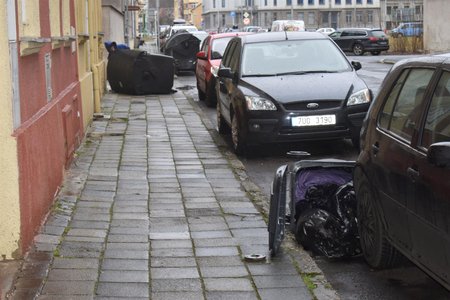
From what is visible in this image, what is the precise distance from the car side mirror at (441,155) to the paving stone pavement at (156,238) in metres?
1.21

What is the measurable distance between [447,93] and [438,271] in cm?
107

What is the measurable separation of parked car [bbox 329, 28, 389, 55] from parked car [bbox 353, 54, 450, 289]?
143ft

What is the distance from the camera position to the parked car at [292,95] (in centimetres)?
1042

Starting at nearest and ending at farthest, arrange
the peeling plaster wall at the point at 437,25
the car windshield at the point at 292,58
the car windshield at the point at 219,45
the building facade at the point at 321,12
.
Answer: the car windshield at the point at 292,58 < the car windshield at the point at 219,45 < the peeling plaster wall at the point at 437,25 < the building facade at the point at 321,12

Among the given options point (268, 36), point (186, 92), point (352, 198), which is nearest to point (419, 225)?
point (352, 198)

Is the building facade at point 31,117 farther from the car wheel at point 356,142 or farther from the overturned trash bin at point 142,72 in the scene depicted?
the overturned trash bin at point 142,72

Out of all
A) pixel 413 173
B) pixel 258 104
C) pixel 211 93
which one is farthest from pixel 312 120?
pixel 211 93

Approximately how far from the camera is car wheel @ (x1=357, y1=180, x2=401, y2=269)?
5.41 meters

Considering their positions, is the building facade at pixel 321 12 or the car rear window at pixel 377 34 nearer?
the car rear window at pixel 377 34

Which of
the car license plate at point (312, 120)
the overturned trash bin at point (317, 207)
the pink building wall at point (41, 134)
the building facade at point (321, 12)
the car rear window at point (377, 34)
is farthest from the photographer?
the building facade at point (321, 12)

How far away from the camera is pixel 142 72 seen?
1998cm

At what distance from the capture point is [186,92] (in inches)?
A: 854

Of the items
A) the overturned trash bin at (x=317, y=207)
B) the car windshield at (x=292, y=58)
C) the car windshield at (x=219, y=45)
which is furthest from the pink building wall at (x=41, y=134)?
the car windshield at (x=219, y=45)

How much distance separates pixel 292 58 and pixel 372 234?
6495 millimetres
